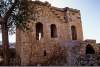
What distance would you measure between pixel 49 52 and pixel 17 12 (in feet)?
29.9

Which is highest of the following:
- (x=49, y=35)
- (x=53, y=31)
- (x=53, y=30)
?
(x=53, y=30)

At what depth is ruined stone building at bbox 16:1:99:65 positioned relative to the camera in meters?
24.5

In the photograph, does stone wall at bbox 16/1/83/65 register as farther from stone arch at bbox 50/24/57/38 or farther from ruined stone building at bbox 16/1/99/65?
stone arch at bbox 50/24/57/38

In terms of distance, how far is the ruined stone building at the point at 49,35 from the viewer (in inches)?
966

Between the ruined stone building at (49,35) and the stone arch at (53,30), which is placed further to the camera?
the stone arch at (53,30)

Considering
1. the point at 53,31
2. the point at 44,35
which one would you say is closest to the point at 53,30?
the point at 53,31

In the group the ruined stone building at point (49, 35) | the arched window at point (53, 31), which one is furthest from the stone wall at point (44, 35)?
the arched window at point (53, 31)

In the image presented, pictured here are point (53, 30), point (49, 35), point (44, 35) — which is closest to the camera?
point (44, 35)

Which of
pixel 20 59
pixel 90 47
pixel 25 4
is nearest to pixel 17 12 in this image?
pixel 25 4

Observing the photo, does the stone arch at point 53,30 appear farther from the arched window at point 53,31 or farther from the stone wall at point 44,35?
the stone wall at point 44,35

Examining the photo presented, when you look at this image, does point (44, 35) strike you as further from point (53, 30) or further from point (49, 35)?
point (53, 30)

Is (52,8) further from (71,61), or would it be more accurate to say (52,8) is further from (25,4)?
(25,4)

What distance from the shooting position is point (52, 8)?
91.7ft

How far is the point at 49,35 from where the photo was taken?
27.0 m
